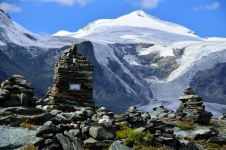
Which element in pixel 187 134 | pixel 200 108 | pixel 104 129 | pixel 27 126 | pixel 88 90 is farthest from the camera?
pixel 200 108

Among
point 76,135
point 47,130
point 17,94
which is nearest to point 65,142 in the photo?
point 47,130

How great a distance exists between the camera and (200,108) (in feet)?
106

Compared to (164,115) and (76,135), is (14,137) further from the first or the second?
(164,115)

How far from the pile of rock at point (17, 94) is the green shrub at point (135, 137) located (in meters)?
6.94

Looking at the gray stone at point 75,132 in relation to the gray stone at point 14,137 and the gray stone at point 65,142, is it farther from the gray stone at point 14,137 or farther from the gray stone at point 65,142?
the gray stone at point 14,137

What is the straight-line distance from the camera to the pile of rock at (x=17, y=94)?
2154 centimetres

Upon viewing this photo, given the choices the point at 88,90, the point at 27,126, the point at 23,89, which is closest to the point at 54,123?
the point at 27,126

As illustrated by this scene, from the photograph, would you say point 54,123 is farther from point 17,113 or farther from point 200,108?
point 200,108

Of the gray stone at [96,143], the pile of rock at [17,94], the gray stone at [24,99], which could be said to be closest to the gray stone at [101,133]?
the gray stone at [96,143]

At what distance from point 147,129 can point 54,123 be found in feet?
15.0

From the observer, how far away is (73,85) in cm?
2970

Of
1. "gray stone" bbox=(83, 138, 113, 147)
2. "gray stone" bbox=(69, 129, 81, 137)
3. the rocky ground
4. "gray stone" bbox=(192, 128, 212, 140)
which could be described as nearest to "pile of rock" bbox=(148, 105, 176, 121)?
the rocky ground

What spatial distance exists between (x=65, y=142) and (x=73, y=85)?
45.9 ft

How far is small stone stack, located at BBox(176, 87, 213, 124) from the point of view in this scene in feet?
104
